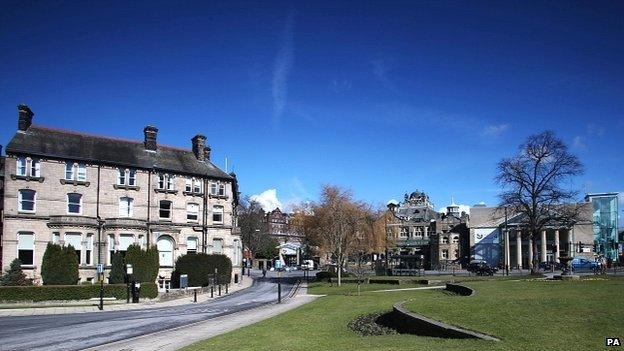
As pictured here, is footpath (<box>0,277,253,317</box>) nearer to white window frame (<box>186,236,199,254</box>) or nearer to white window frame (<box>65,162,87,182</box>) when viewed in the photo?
white window frame (<box>186,236,199,254</box>)

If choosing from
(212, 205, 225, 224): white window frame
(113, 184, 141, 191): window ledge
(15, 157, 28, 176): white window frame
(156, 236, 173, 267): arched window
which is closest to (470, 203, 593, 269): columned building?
(212, 205, 225, 224): white window frame

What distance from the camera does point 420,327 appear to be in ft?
52.1

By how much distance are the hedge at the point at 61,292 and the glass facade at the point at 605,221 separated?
→ 258 ft

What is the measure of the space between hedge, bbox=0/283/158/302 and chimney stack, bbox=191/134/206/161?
840 inches

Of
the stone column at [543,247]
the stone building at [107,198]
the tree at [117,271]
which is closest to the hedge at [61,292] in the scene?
the tree at [117,271]

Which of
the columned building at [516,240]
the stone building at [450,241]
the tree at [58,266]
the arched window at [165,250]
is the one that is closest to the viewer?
the tree at [58,266]

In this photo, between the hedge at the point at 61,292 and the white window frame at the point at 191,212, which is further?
the white window frame at the point at 191,212

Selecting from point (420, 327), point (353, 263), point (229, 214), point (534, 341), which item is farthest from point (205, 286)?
point (353, 263)

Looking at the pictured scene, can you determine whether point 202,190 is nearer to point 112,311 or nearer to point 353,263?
point 112,311

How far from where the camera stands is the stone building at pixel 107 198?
4650 centimetres

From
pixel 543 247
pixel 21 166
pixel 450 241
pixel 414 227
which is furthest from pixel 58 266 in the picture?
pixel 414 227

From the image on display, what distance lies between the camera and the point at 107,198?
5128 cm

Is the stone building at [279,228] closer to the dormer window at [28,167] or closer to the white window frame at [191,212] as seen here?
the white window frame at [191,212]

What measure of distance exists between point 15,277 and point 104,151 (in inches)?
629
